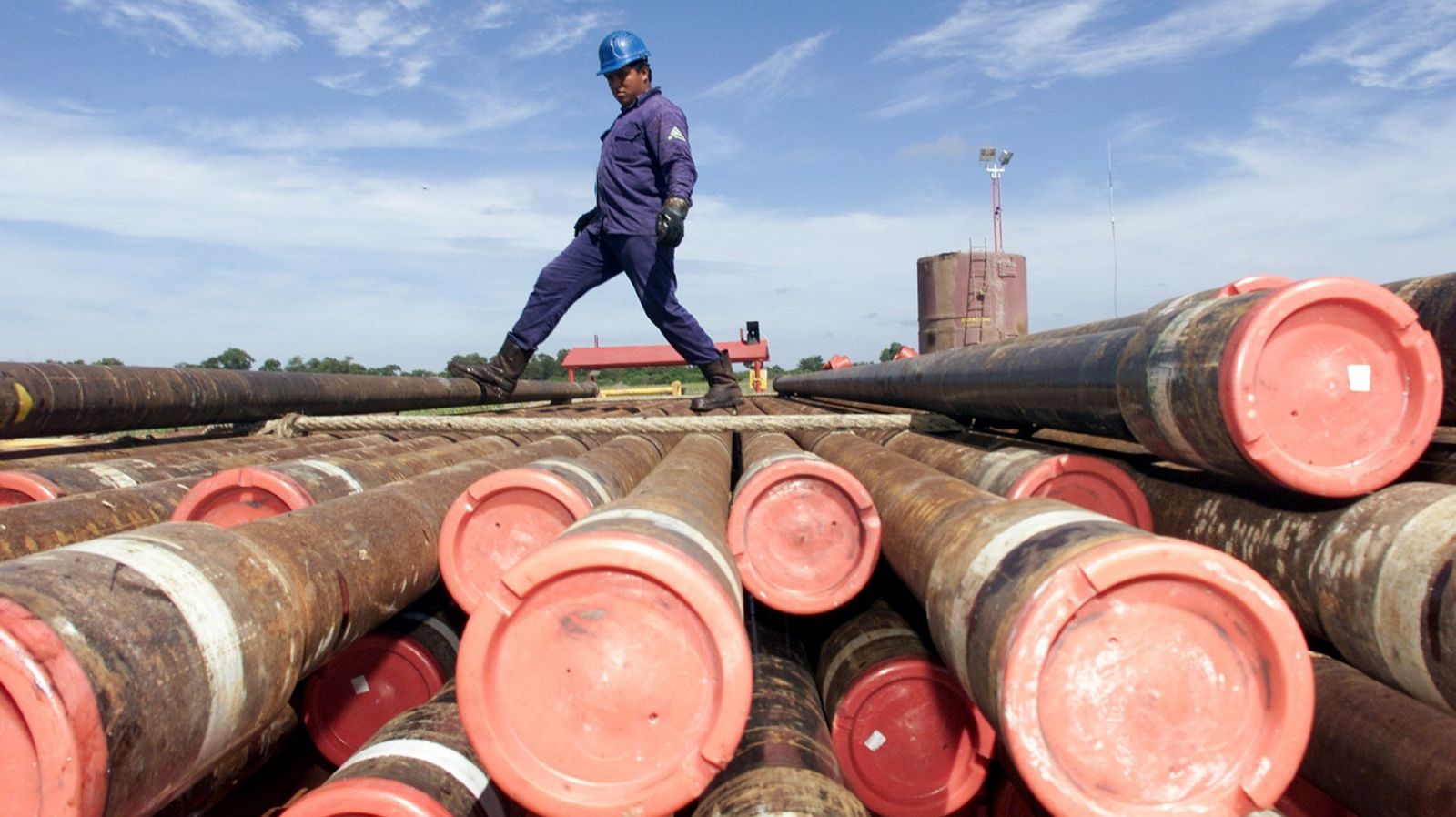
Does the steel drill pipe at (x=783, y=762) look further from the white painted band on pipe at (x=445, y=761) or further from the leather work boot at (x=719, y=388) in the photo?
the leather work boot at (x=719, y=388)

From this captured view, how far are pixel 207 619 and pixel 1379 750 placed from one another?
195cm

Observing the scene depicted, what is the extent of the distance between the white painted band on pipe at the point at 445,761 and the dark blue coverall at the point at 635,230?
3.43m

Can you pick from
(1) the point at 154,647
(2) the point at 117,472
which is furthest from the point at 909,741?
(2) the point at 117,472

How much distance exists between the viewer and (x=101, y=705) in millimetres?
1062

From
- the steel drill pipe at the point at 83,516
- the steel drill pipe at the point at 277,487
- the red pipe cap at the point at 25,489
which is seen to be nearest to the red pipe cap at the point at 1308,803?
the steel drill pipe at the point at 277,487

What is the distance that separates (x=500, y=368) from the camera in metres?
5.17

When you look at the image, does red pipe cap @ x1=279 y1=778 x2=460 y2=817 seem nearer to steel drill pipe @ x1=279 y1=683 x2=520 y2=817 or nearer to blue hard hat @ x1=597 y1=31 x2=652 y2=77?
steel drill pipe @ x1=279 y1=683 x2=520 y2=817

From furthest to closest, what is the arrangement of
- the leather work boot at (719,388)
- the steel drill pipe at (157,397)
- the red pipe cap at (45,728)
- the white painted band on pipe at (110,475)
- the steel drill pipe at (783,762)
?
the leather work boot at (719,388), the steel drill pipe at (157,397), the white painted band on pipe at (110,475), the steel drill pipe at (783,762), the red pipe cap at (45,728)

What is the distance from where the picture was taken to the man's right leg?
4961 millimetres

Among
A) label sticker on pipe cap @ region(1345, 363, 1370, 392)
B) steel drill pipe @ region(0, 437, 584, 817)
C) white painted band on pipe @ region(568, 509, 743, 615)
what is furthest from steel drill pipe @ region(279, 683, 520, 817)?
label sticker on pipe cap @ region(1345, 363, 1370, 392)

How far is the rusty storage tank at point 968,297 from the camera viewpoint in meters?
11.2

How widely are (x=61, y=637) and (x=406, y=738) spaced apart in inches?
28.5

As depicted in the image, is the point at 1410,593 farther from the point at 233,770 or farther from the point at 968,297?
the point at 968,297

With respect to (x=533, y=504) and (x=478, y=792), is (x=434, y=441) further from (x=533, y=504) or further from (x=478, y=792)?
(x=478, y=792)
